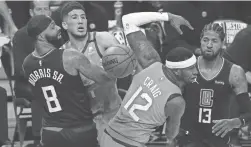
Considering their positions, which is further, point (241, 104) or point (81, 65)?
point (241, 104)

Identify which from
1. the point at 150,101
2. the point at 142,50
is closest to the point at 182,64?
the point at 142,50

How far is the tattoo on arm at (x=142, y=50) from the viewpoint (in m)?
6.35

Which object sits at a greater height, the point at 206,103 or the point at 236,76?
the point at 236,76

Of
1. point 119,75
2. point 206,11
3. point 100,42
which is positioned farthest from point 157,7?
point 119,75

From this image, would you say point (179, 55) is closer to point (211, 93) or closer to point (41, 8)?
point (211, 93)

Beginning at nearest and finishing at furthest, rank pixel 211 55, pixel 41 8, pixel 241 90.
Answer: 1. pixel 241 90
2. pixel 211 55
3. pixel 41 8

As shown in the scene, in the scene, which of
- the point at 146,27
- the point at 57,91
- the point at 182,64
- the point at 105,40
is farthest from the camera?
the point at 146,27

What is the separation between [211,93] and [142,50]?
4.37 ft

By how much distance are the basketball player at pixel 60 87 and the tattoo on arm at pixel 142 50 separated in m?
0.51

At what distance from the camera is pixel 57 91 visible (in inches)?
268

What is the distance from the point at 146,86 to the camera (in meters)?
5.96

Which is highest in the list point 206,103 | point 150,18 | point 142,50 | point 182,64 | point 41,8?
point 150,18

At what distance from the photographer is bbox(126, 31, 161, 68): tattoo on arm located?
635 cm

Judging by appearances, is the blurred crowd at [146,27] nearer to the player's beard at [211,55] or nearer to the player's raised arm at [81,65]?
the player's beard at [211,55]
